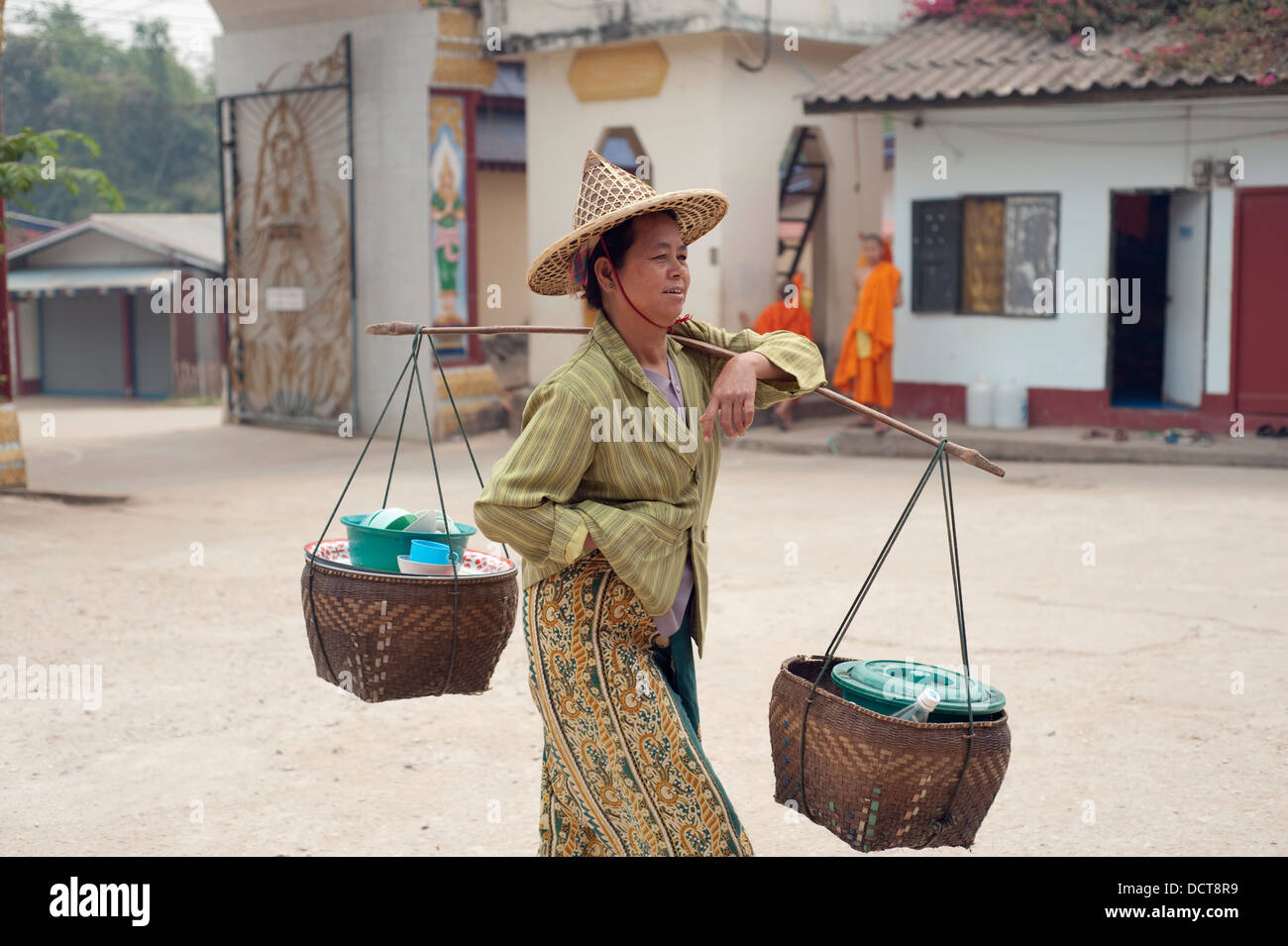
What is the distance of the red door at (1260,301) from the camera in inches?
492

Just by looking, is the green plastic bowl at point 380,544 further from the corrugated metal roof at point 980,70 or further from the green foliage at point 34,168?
the corrugated metal roof at point 980,70

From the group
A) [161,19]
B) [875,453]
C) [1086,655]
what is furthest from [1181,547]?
[161,19]

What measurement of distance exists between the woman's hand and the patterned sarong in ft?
1.24

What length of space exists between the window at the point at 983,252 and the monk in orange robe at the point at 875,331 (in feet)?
1.32

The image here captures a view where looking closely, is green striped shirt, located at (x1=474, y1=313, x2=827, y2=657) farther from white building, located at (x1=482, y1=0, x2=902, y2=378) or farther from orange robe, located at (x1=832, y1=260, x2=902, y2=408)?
white building, located at (x1=482, y1=0, x2=902, y2=378)

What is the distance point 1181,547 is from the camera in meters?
8.52

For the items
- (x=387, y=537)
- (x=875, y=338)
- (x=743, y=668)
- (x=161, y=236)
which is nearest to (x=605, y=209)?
(x=387, y=537)

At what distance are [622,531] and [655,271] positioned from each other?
56 cm

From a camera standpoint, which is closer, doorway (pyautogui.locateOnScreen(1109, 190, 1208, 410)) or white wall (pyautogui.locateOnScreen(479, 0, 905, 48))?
doorway (pyautogui.locateOnScreen(1109, 190, 1208, 410))

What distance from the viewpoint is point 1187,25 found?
498 inches

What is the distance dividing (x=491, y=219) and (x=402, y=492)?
9.30 metres

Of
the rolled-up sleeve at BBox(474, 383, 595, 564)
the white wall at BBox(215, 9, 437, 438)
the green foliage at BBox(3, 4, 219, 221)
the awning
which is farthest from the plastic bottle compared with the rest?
the green foliage at BBox(3, 4, 219, 221)

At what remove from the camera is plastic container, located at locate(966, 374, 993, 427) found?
45.0 feet

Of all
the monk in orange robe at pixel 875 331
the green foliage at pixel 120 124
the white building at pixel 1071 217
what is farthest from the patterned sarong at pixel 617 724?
the green foliage at pixel 120 124
